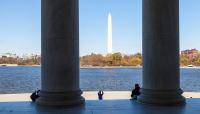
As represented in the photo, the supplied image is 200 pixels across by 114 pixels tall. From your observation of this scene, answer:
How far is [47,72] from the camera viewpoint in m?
109

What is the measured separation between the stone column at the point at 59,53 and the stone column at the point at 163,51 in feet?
69.9

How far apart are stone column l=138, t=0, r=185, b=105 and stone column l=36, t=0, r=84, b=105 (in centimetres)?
2131

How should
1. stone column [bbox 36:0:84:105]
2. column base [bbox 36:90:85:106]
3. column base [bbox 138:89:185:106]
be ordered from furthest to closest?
column base [bbox 138:89:185:106], stone column [bbox 36:0:84:105], column base [bbox 36:90:85:106]

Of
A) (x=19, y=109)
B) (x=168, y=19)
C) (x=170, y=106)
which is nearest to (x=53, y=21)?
(x=19, y=109)

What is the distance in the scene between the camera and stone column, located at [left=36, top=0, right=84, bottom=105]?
352ft

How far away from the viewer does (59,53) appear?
107625 millimetres

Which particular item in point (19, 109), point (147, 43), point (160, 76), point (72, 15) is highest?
point (72, 15)

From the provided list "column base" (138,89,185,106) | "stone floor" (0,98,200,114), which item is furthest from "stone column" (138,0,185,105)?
"stone floor" (0,98,200,114)

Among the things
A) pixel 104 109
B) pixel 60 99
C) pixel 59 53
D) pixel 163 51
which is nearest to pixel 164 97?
pixel 163 51

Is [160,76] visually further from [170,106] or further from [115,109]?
[115,109]

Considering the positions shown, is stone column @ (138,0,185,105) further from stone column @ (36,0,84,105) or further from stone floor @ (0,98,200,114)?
stone column @ (36,0,84,105)

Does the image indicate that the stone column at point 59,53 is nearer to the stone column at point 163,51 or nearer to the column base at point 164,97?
the column base at point 164,97

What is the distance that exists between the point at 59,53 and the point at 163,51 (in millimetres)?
29170

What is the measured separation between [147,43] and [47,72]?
2954 cm
